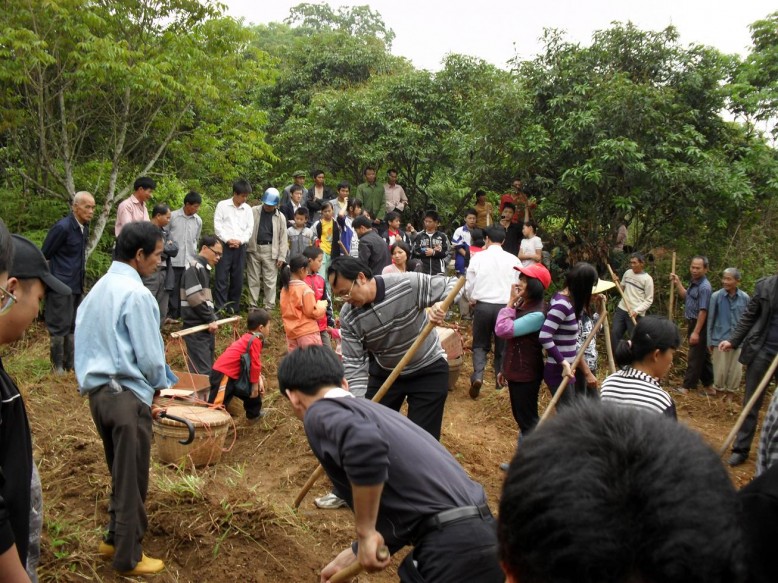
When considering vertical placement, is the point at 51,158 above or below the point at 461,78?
below

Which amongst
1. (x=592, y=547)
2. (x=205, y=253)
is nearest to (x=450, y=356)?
(x=205, y=253)

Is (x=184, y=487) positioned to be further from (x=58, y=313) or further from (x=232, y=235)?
(x=232, y=235)

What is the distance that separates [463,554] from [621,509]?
1.60 meters

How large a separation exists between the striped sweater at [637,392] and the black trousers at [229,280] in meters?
7.20

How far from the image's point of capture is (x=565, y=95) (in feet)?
34.7

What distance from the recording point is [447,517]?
2457 millimetres

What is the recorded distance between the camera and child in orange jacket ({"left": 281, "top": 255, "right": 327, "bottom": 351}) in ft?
22.6

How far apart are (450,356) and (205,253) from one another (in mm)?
3188

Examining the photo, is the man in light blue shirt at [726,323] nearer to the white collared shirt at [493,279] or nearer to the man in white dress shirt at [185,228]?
the white collared shirt at [493,279]

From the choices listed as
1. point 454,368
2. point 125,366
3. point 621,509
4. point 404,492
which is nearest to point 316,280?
point 454,368

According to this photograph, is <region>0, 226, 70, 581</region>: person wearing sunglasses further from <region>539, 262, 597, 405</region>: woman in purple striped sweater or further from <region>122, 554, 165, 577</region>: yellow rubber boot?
<region>539, 262, 597, 405</region>: woman in purple striped sweater

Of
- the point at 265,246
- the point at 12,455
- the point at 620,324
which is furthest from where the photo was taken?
the point at 265,246

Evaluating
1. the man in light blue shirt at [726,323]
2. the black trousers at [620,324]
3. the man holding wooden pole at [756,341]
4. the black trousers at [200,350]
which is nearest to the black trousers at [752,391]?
the man holding wooden pole at [756,341]

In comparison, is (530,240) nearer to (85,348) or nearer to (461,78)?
(461,78)
